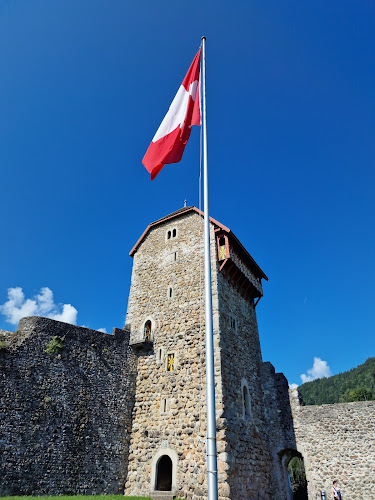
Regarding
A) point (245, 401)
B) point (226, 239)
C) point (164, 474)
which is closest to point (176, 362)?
point (245, 401)

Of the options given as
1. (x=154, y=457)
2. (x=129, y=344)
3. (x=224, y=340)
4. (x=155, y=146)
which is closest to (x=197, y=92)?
(x=155, y=146)

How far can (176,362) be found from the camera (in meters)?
15.2

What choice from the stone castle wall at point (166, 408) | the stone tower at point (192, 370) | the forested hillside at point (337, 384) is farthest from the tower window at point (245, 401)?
the forested hillside at point (337, 384)

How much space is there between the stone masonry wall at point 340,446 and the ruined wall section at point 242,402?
236cm

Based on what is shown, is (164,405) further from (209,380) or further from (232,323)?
(209,380)

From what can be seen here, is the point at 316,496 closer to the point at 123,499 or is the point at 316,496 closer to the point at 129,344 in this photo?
the point at 123,499

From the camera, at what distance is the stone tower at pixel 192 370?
13008 millimetres

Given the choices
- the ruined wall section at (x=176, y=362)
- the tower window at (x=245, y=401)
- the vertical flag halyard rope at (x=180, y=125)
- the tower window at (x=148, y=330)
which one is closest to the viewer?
the vertical flag halyard rope at (x=180, y=125)

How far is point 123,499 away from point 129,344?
673 centimetres

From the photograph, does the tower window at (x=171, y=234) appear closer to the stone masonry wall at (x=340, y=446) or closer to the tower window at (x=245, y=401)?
the tower window at (x=245, y=401)

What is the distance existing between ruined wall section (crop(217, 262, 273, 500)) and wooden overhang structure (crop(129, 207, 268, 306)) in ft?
1.81

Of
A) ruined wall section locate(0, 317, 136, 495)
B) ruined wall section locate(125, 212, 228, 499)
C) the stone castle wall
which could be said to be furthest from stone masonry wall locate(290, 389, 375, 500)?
ruined wall section locate(0, 317, 136, 495)

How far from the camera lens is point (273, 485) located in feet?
51.9

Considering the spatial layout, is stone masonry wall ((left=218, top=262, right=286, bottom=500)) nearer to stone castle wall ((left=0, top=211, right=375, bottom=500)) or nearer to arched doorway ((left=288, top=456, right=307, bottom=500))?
stone castle wall ((left=0, top=211, right=375, bottom=500))
